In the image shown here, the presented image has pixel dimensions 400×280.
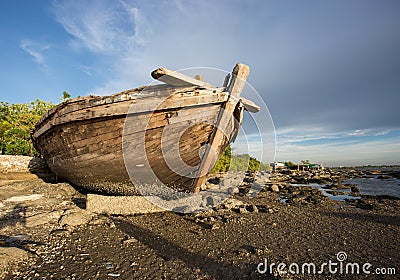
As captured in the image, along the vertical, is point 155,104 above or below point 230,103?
below

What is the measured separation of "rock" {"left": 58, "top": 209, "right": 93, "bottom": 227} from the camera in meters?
4.42

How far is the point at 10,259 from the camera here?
9.05 ft

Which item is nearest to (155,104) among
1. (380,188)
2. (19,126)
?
(380,188)

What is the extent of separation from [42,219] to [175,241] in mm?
2818

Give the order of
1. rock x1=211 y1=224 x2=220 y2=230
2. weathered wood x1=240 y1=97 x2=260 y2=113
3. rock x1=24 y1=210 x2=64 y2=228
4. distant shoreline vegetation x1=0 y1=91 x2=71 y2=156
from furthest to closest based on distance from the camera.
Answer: distant shoreline vegetation x1=0 y1=91 x2=71 y2=156
weathered wood x1=240 y1=97 x2=260 y2=113
rock x1=211 y1=224 x2=220 y2=230
rock x1=24 y1=210 x2=64 y2=228

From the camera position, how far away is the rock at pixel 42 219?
4.22m

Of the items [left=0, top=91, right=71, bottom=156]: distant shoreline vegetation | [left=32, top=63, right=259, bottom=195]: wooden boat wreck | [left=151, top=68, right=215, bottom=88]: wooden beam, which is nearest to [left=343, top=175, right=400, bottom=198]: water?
[left=32, top=63, right=259, bottom=195]: wooden boat wreck

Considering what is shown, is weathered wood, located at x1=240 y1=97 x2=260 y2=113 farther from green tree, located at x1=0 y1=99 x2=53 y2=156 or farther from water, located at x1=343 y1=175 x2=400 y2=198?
green tree, located at x1=0 y1=99 x2=53 y2=156

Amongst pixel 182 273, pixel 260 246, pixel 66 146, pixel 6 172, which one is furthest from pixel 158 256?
pixel 6 172

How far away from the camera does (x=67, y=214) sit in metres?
4.80

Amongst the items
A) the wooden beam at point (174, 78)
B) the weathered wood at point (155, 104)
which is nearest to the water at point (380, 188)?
the weathered wood at point (155, 104)

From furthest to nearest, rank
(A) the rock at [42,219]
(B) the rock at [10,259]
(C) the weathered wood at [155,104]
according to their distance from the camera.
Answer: (C) the weathered wood at [155,104], (A) the rock at [42,219], (B) the rock at [10,259]

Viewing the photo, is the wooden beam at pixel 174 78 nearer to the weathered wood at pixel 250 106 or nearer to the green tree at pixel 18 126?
the weathered wood at pixel 250 106

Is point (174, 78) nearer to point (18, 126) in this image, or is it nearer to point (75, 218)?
point (75, 218)
